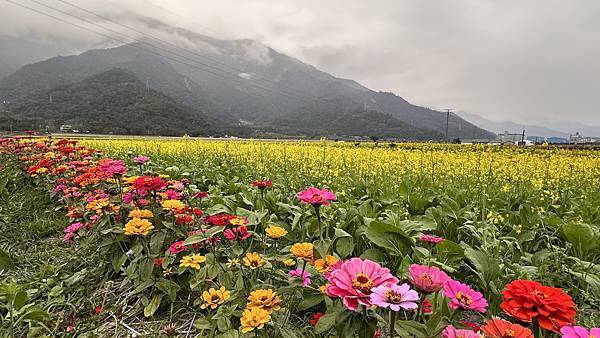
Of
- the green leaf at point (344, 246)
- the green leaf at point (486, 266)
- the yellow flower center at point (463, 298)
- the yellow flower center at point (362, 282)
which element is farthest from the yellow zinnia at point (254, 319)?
the green leaf at point (486, 266)

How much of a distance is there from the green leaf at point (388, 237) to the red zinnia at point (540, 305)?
1041mm

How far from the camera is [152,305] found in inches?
79.2

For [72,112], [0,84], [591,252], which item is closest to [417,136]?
[72,112]

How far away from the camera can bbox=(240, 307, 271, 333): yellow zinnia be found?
1.17 meters

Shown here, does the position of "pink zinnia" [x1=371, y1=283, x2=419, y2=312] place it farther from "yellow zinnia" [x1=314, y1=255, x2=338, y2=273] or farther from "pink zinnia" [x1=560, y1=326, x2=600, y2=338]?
"yellow zinnia" [x1=314, y1=255, x2=338, y2=273]

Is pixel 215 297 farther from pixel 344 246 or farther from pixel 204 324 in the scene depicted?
pixel 344 246

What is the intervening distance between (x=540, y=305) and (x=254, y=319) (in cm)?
87

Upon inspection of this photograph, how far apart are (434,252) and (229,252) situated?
1.52 meters

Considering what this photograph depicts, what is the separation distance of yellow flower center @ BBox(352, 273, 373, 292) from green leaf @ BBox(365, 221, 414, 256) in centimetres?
106

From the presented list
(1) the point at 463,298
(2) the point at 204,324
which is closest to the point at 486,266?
(1) the point at 463,298

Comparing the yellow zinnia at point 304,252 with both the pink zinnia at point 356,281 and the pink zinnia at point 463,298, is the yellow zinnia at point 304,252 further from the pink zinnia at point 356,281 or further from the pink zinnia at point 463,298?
the pink zinnia at point 463,298

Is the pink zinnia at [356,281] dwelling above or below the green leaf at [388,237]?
above

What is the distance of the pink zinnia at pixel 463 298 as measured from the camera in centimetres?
104

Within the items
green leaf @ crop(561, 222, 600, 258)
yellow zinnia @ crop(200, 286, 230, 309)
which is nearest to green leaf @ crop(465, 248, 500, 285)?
green leaf @ crop(561, 222, 600, 258)
